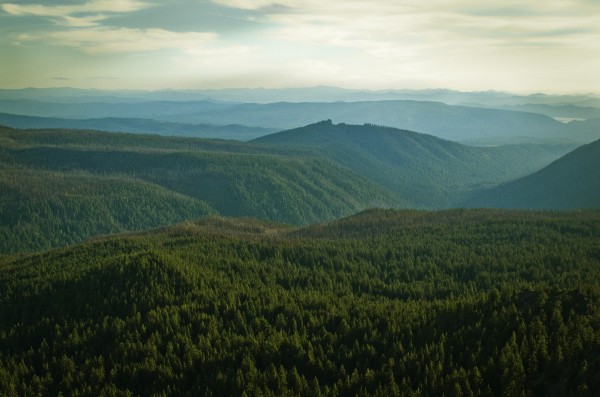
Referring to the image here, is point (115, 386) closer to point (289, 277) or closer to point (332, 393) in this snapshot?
point (332, 393)

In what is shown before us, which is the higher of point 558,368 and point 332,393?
point 558,368

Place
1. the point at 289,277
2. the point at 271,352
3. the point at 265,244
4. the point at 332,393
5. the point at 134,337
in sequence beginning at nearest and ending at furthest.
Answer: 1. the point at 332,393
2. the point at 271,352
3. the point at 134,337
4. the point at 289,277
5. the point at 265,244

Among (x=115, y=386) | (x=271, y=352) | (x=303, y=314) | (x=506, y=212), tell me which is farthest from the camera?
(x=506, y=212)

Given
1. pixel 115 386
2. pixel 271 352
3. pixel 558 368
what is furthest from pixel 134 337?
pixel 558 368

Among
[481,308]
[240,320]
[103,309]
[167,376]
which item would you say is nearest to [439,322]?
[481,308]

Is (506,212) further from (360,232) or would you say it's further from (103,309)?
(103,309)

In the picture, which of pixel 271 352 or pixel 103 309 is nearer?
pixel 271 352
